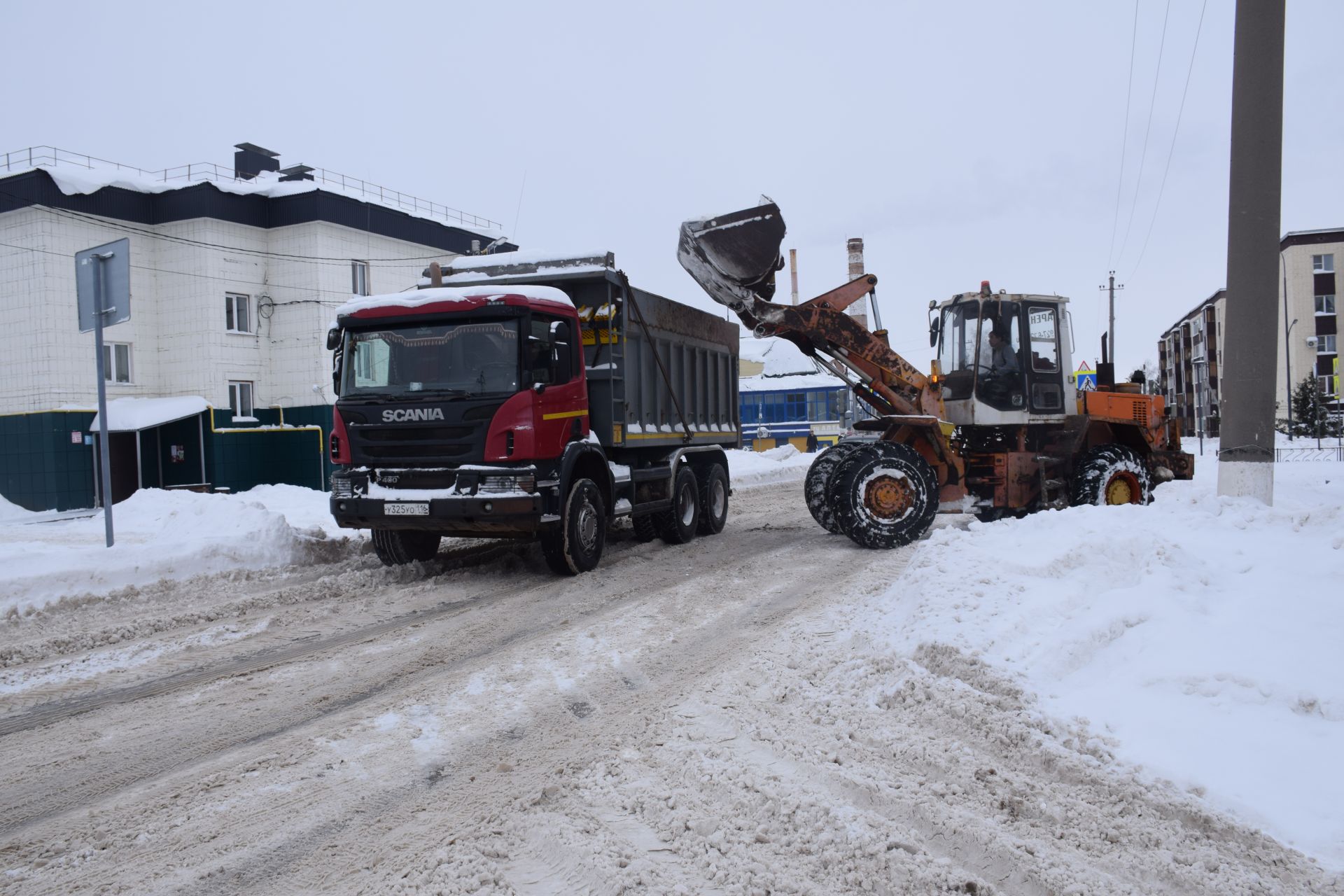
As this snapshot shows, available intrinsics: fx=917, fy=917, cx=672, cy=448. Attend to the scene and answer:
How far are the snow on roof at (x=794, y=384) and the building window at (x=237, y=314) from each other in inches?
1096

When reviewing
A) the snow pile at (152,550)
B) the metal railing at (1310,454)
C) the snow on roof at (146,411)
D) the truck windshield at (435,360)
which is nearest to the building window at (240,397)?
the snow on roof at (146,411)

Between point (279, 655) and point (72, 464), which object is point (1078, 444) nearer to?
point (279, 655)

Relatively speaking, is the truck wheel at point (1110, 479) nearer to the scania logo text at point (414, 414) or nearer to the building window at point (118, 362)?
the scania logo text at point (414, 414)

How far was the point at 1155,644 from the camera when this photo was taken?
4.92 metres

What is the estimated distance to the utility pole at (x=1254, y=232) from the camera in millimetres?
9266

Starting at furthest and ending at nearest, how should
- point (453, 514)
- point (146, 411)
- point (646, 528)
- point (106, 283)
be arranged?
point (146, 411)
point (646, 528)
point (106, 283)
point (453, 514)

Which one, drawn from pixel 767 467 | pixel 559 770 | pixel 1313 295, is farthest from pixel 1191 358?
pixel 559 770

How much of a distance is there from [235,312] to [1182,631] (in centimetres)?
2395

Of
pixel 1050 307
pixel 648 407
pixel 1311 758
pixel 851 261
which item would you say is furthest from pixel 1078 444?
pixel 851 261

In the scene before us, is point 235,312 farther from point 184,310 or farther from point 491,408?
point 491,408

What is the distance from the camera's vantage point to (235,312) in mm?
23812

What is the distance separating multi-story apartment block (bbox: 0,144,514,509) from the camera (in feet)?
66.5

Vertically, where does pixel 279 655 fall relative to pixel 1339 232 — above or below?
below

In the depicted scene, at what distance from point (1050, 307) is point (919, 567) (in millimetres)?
6118
